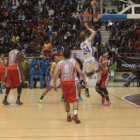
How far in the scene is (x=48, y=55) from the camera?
65.0 feet

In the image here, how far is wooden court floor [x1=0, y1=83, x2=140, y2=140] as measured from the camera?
671 centimetres

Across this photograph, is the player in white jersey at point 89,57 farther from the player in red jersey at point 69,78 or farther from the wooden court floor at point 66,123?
the player in red jersey at point 69,78

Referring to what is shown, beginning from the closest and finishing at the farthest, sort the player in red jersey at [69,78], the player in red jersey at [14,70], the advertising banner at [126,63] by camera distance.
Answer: the player in red jersey at [69,78] → the player in red jersey at [14,70] → the advertising banner at [126,63]

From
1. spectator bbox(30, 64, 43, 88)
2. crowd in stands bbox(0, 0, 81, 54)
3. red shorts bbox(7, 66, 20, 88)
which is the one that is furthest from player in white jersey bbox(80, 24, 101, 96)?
crowd in stands bbox(0, 0, 81, 54)

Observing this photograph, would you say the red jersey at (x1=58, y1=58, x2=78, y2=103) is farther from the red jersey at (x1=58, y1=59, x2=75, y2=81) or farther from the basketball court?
the basketball court

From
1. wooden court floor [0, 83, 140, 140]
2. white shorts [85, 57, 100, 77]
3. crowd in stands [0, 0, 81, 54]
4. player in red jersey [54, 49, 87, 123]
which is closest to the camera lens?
wooden court floor [0, 83, 140, 140]

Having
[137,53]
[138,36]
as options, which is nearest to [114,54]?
[137,53]

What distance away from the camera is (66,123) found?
801 centimetres

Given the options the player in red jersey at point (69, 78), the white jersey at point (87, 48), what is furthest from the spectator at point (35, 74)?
the player in red jersey at point (69, 78)

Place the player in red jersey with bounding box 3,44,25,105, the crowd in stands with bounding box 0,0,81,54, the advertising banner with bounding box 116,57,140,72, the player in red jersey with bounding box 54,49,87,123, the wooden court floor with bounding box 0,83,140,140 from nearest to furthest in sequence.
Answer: the wooden court floor with bounding box 0,83,140,140 → the player in red jersey with bounding box 54,49,87,123 → the player in red jersey with bounding box 3,44,25,105 → the advertising banner with bounding box 116,57,140,72 → the crowd in stands with bounding box 0,0,81,54

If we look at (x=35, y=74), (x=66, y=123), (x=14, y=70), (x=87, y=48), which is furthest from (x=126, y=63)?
(x=66, y=123)

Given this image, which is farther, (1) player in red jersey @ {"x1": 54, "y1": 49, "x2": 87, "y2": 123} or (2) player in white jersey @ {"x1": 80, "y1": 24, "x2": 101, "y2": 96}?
(2) player in white jersey @ {"x1": 80, "y1": 24, "x2": 101, "y2": 96}

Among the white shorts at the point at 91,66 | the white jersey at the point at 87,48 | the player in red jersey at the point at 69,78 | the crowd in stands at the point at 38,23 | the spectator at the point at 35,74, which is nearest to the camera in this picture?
the player in red jersey at the point at 69,78

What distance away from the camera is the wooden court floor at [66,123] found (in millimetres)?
6715
